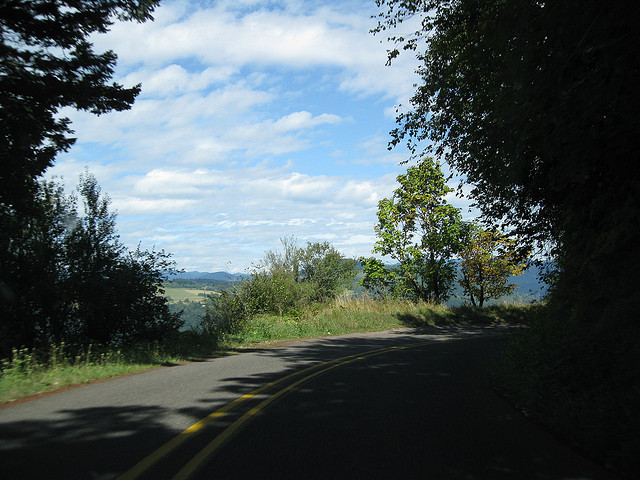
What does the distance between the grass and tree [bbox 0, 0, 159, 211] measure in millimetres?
4917

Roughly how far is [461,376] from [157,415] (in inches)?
236

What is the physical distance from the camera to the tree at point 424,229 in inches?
1326

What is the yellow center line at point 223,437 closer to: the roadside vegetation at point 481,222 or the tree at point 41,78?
the roadside vegetation at point 481,222

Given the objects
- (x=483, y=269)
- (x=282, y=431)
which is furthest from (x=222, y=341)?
(x=483, y=269)

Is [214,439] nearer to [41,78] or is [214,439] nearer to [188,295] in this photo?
[41,78]

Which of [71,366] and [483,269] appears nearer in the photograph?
[71,366]

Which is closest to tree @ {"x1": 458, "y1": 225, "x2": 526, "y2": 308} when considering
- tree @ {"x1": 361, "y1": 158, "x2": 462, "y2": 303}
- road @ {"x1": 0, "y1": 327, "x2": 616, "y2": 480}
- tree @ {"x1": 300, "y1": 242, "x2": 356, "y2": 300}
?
tree @ {"x1": 361, "y1": 158, "x2": 462, "y2": 303}

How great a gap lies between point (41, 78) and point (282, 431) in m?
11.8

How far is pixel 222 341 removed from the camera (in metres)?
17.0

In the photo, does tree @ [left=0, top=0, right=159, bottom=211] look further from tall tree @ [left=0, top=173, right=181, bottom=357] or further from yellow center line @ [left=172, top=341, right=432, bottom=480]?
yellow center line @ [left=172, top=341, right=432, bottom=480]

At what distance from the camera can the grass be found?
8.82 metres

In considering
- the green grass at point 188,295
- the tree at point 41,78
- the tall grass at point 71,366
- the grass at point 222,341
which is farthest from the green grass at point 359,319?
the tree at point 41,78

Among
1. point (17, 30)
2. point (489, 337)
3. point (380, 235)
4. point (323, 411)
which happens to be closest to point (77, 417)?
point (323, 411)

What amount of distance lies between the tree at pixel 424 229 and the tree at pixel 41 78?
81.9ft
